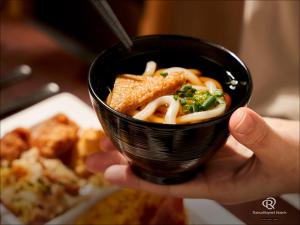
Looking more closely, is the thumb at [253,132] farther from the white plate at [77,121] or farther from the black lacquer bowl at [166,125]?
the white plate at [77,121]

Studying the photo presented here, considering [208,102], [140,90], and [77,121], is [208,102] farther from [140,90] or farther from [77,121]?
[77,121]

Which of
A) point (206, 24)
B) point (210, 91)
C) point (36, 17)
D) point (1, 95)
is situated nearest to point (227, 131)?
point (210, 91)

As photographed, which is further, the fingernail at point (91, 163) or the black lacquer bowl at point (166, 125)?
the fingernail at point (91, 163)

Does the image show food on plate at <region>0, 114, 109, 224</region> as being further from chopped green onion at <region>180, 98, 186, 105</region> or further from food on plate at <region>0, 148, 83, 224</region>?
chopped green onion at <region>180, 98, 186, 105</region>

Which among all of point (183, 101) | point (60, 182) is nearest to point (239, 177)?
point (183, 101)

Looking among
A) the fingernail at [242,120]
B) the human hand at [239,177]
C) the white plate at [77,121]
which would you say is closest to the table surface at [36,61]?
the white plate at [77,121]

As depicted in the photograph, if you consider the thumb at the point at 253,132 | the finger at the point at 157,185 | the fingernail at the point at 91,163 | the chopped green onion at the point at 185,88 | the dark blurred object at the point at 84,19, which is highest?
the chopped green onion at the point at 185,88

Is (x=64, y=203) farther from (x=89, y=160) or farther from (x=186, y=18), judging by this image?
A: (x=186, y=18)
